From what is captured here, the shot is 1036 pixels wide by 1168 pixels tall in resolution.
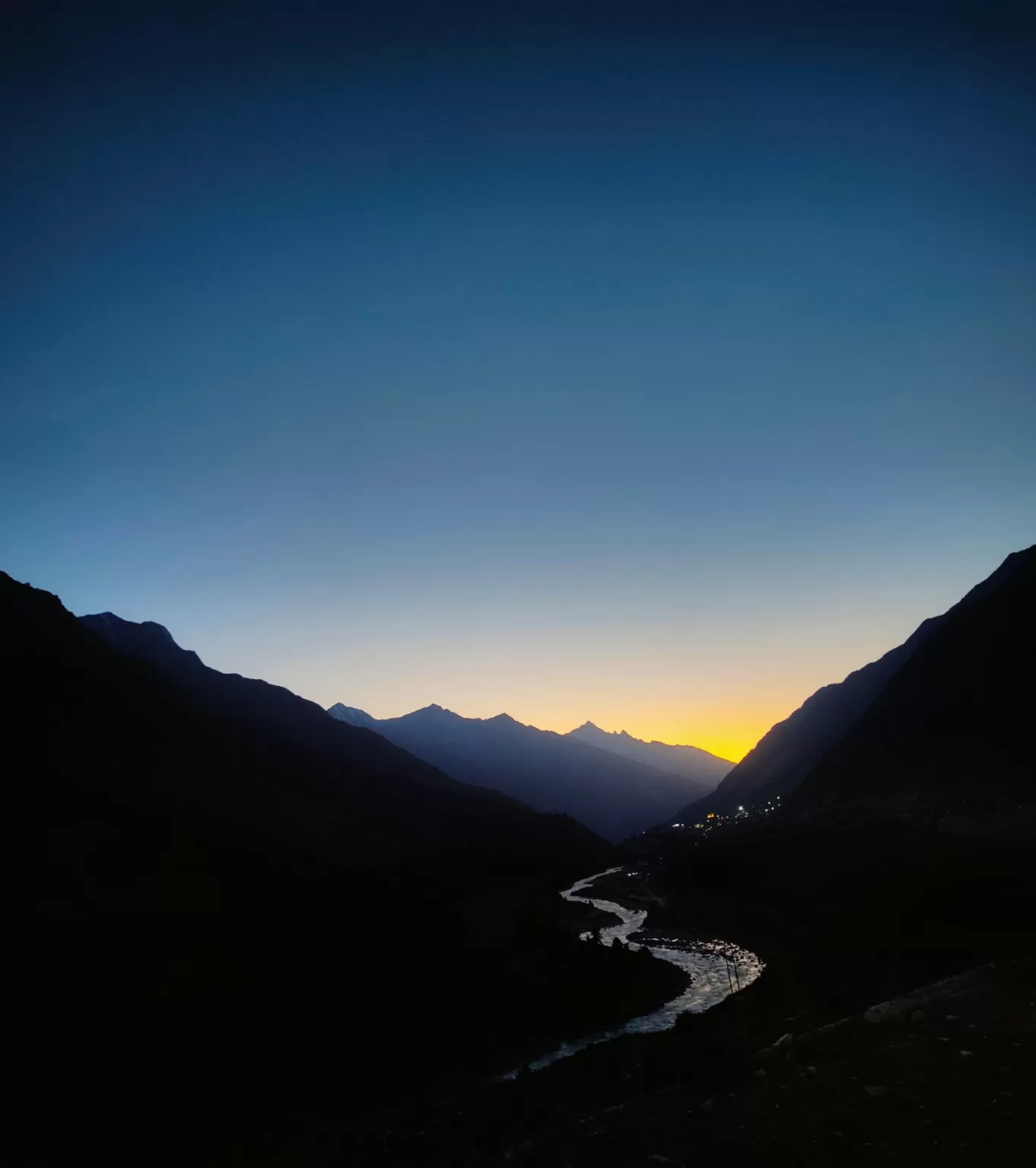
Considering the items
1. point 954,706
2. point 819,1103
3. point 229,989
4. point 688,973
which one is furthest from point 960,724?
point 819,1103

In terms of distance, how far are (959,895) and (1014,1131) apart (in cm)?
3419

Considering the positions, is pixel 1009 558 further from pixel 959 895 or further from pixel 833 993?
pixel 833 993

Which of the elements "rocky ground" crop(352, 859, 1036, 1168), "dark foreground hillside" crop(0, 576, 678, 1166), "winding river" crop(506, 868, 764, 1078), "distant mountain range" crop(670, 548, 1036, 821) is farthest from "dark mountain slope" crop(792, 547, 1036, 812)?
"rocky ground" crop(352, 859, 1036, 1168)

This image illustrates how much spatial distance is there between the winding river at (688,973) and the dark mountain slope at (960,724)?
6311cm

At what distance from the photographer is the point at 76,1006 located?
2642 cm

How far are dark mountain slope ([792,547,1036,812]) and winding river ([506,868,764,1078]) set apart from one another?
63106mm

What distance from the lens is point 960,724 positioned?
119125 mm

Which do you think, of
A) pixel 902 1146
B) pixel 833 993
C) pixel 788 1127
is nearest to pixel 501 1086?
pixel 833 993

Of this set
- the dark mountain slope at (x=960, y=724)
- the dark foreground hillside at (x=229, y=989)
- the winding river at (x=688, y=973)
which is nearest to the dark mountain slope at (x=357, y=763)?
the dark mountain slope at (x=960, y=724)

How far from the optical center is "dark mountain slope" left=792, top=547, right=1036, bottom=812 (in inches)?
4166

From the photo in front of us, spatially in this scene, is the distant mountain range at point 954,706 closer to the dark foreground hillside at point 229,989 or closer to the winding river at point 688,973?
the winding river at point 688,973

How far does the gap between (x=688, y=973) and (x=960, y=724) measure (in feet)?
321

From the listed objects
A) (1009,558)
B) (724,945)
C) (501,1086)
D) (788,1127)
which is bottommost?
(724,945)

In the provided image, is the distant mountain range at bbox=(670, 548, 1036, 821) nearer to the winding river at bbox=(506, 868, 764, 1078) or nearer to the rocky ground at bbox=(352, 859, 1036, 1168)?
the winding river at bbox=(506, 868, 764, 1078)
